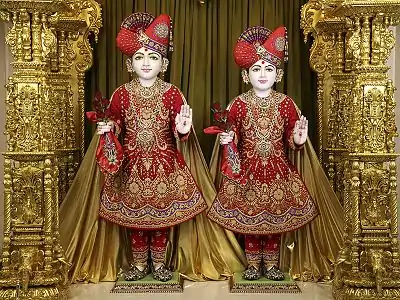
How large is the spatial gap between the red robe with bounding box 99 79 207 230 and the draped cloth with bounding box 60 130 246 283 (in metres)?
0.18

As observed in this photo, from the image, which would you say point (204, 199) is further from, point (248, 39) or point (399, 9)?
point (399, 9)

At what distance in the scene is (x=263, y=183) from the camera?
416cm

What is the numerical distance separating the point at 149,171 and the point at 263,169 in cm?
71

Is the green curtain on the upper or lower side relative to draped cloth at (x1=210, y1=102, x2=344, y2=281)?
upper

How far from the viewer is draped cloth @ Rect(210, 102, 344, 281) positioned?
170 inches

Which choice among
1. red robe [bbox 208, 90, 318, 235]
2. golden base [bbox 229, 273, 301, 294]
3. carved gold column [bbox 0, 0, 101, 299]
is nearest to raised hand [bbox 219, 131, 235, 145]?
red robe [bbox 208, 90, 318, 235]

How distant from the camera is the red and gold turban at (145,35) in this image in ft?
13.7

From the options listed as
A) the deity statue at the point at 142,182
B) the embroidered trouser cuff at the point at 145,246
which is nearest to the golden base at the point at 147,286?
the deity statue at the point at 142,182

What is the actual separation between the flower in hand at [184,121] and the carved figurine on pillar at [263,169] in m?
0.28

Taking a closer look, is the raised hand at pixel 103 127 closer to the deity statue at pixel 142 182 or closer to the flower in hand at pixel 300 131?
the deity statue at pixel 142 182

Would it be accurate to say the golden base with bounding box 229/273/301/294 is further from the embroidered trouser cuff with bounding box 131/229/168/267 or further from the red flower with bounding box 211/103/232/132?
the red flower with bounding box 211/103/232/132

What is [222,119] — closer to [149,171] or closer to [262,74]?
[262,74]

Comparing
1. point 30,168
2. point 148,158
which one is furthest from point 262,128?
point 30,168

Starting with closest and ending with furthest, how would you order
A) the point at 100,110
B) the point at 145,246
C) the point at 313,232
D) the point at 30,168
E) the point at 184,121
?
the point at 30,168 < the point at 100,110 < the point at 184,121 < the point at 145,246 < the point at 313,232
